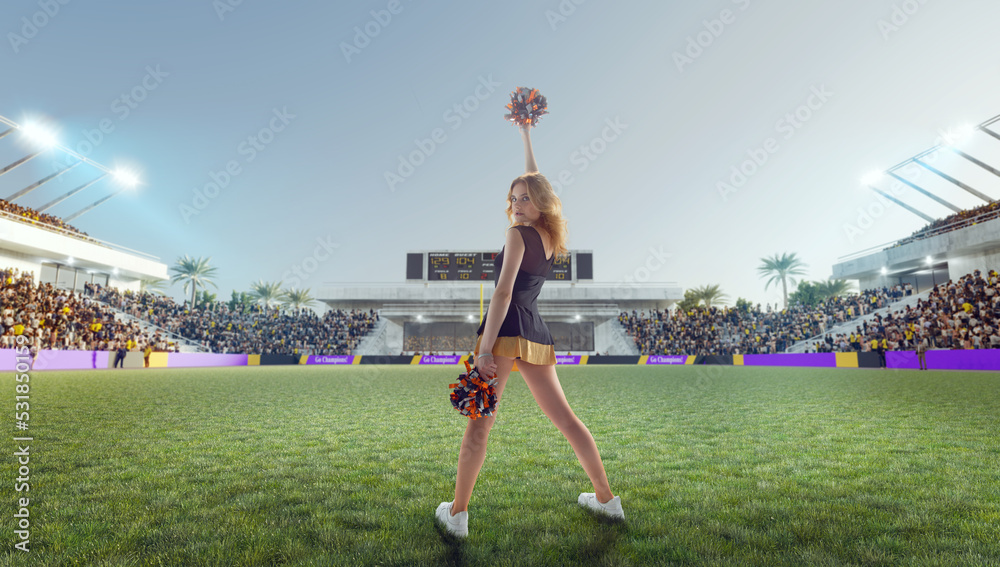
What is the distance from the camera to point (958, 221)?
34312 millimetres

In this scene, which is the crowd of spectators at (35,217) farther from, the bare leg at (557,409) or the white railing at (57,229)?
the bare leg at (557,409)

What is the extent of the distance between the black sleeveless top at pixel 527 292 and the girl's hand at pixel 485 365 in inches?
6.0

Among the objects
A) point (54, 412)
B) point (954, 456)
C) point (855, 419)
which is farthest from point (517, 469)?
point (54, 412)

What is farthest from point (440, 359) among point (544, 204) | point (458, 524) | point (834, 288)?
point (834, 288)

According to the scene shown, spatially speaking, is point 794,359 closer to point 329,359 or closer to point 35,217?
point 329,359

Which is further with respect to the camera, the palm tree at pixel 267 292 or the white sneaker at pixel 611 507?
the palm tree at pixel 267 292

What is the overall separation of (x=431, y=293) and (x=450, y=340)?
4.65 metres

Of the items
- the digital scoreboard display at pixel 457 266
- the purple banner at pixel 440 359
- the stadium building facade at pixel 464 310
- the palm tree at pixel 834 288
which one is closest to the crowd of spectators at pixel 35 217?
the stadium building facade at pixel 464 310

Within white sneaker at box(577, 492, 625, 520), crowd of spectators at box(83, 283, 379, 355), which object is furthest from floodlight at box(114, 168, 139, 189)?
white sneaker at box(577, 492, 625, 520)

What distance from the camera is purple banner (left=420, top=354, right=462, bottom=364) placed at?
38375 mm

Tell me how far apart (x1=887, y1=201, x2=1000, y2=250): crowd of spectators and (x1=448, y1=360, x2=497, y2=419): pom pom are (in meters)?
41.5

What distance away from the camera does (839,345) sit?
30.0 m

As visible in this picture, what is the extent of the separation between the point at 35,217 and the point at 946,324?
175 ft

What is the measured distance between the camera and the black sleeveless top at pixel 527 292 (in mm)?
2857
